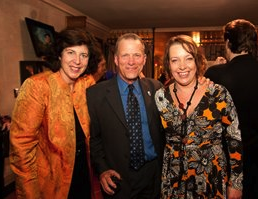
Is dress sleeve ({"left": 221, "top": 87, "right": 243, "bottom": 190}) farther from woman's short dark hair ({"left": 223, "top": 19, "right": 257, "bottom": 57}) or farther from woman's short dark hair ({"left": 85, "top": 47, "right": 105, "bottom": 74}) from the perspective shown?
woman's short dark hair ({"left": 85, "top": 47, "right": 105, "bottom": 74})

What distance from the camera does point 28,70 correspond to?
371 centimetres

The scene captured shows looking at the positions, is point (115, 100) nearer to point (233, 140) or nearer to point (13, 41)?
point (233, 140)

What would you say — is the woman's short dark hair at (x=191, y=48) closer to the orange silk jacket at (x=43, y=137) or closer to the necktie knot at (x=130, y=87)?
the necktie knot at (x=130, y=87)

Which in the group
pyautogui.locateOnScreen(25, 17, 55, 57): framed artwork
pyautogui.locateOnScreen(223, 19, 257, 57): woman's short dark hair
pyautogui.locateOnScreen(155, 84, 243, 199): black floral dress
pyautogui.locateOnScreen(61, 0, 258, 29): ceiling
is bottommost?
pyautogui.locateOnScreen(155, 84, 243, 199): black floral dress

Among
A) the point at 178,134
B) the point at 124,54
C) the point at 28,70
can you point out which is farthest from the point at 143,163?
the point at 28,70

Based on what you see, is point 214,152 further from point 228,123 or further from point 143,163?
point 143,163

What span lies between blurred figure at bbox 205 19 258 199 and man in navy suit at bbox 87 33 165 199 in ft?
1.85

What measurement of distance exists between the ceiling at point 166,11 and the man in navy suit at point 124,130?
9.79 feet

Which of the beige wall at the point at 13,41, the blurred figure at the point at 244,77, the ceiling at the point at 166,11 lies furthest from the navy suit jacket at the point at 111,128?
the ceiling at the point at 166,11

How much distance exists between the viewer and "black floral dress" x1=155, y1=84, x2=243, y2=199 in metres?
1.48

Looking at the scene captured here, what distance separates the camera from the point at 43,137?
5.11 feet

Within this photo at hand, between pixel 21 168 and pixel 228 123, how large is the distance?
3.97ft

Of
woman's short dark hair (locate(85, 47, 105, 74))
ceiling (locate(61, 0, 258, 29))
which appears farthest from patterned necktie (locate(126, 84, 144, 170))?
ceiling (locate(61, 0, 258, 29))

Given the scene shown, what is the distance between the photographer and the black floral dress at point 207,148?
4.86 ft
